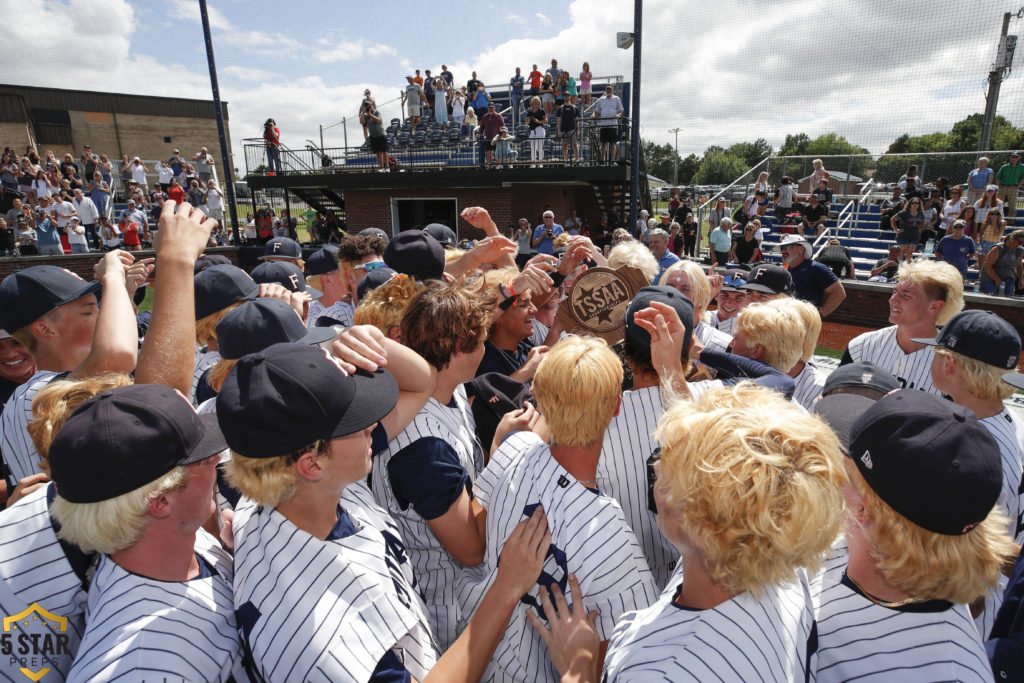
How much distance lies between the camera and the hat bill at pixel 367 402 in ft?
4.93

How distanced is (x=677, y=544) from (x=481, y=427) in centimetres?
158

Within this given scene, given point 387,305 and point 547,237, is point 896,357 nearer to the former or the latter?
point 387,305

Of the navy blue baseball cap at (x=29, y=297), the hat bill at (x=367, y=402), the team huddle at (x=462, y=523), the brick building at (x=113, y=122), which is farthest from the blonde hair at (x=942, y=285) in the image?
the brick building at (x=113, y=122)

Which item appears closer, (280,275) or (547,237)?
(280,275)

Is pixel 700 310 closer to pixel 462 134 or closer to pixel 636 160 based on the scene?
pixel 636 160

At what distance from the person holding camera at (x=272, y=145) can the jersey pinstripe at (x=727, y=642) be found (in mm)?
22188

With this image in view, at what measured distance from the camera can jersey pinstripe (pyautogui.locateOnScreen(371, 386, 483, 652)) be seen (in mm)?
2027

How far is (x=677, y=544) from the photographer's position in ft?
4.52

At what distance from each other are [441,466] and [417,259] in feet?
5.36

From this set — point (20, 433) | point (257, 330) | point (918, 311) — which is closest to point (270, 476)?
point (257, 330)

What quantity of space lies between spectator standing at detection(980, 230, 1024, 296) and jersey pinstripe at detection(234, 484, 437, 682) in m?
12.9

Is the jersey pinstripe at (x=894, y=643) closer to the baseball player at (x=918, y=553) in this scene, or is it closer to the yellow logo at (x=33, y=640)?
the baseball player at (x=918, y=553)

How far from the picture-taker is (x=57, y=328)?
2402 millimetres

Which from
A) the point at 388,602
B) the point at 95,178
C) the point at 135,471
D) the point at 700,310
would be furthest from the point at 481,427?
the point at 95,178
